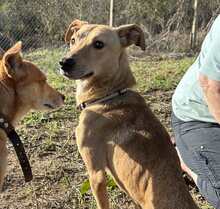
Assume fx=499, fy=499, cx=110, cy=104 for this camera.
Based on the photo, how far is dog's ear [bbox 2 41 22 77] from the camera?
312 cm

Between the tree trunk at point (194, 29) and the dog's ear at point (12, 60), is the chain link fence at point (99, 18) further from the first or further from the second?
the dog's ear at point (12, 60)

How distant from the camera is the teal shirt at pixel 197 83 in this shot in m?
2.83

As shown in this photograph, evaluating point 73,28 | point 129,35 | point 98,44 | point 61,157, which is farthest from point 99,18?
point 98,44

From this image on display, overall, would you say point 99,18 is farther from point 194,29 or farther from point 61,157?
point 61,157

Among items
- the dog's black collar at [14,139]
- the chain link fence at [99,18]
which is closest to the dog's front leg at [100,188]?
the dog's black collar at [14,139]

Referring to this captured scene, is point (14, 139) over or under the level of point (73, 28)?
under

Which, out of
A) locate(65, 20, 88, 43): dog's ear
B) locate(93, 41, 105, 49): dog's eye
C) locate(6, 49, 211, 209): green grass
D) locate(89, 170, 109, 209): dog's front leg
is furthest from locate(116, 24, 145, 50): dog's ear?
locate(6, 49, 211, 209): green grass

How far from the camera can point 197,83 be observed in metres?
3.19

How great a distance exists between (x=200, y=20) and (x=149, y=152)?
24.8ft

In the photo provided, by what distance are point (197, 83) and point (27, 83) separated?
1.12 meters

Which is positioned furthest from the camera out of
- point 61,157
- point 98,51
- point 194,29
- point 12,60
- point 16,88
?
point 194,29

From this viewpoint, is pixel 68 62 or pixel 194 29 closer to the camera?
pixel 68 62

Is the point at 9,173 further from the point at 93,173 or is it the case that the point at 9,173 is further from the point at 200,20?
the point at 200,20

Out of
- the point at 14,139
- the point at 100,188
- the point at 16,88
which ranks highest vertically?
the point at 16,88
